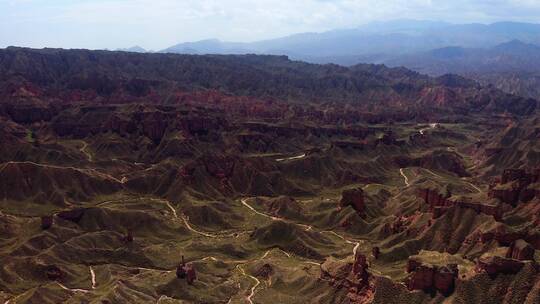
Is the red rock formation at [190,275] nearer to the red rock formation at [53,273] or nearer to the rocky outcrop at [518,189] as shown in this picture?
the red rock formation at [53,273]

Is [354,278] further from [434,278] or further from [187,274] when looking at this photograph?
[187,274]

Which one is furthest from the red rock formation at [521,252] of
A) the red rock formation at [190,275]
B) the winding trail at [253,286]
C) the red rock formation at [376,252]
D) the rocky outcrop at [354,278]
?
the red rock formation at [190,275]

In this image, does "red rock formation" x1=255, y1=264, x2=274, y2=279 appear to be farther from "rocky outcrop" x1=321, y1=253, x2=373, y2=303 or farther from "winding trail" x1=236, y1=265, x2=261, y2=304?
"rocky outcrop" x1=321, y1=253, x2=373, y2=303

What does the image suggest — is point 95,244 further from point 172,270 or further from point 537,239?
point 537,239

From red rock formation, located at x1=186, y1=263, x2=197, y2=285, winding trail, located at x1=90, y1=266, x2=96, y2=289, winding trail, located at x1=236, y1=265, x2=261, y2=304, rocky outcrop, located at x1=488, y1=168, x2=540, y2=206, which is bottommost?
winding trail, located at x1=236, y1=265, x2=261, y2=304

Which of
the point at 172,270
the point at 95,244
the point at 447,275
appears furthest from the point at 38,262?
the point at 447,275

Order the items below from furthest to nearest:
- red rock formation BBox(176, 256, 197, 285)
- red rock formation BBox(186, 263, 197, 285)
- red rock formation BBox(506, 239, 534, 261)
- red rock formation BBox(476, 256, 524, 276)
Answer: red rock formation BBox(176, 256, 197, 285) → red rock formation BBox(186, 263, 197, 285) → red rock formation BBox(506, 239, 534, 261) → red rock formation BBox(476, 256, 524, 276)

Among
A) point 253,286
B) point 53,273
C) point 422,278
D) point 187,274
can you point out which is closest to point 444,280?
point 422,278

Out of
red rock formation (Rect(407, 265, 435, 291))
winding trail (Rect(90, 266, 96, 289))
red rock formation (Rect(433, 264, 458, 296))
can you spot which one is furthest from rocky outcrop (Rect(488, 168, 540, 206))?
winding trail (Rect(90, 266, 96, 289))
